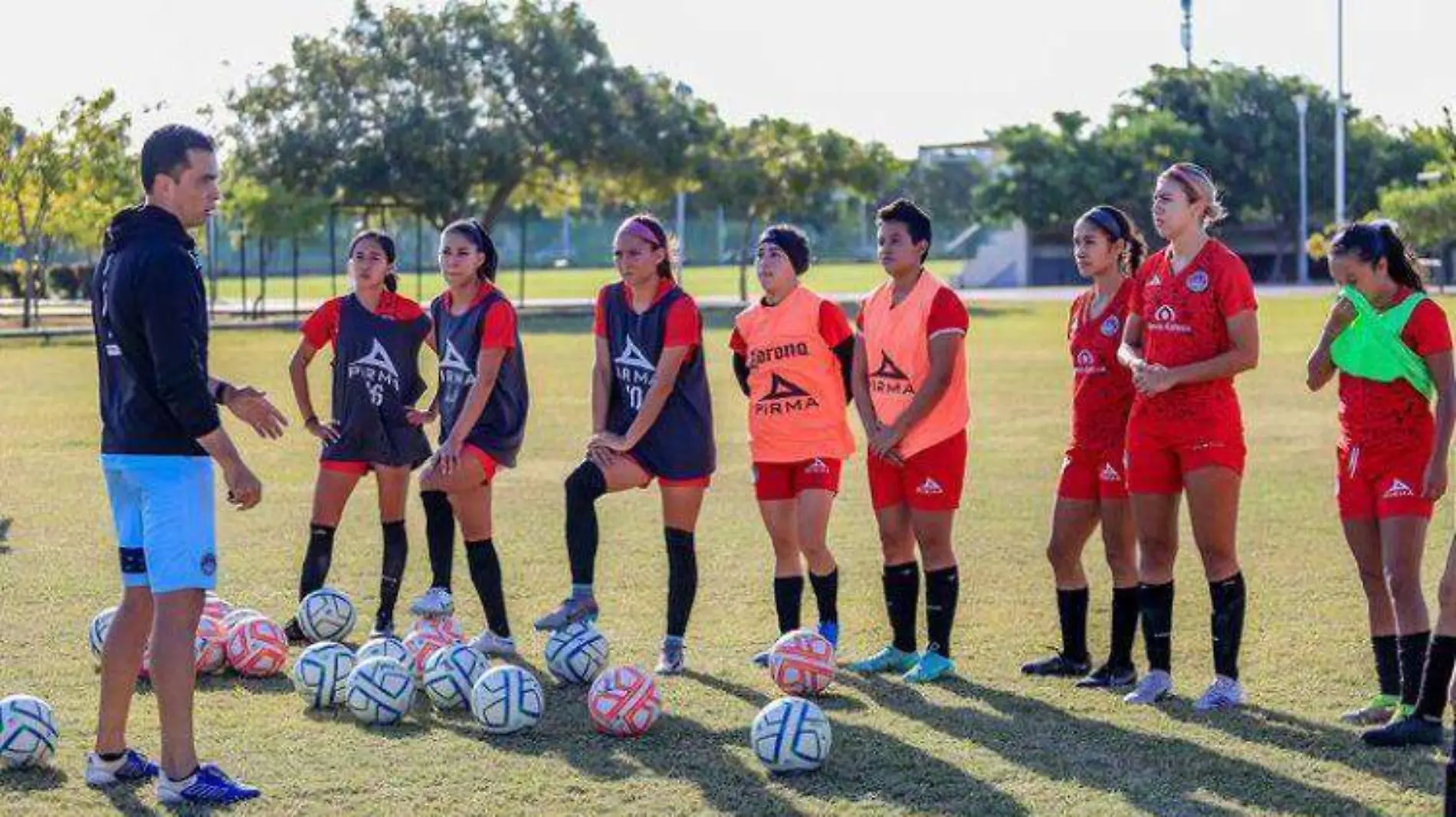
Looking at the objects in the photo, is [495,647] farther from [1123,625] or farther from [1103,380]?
[1103,380]

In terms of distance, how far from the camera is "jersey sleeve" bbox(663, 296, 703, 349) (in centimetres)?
909

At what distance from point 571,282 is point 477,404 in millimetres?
76869

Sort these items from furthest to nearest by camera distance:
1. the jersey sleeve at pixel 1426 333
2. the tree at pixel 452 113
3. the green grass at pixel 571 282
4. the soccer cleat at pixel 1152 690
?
the green grass at pixel 571 282 < the tree at pixel 452 113 < the soccer cleat at pixel 1152 690 < the jersey sleeve at pixel 1426 333

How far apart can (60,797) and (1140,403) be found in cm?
444

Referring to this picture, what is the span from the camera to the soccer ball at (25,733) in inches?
284

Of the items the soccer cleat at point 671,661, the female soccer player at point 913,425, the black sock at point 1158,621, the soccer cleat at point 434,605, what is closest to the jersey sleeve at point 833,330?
the female soccer player at point 913,425

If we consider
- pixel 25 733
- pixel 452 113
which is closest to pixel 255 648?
pixel 25 733

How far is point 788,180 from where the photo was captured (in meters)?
64.6

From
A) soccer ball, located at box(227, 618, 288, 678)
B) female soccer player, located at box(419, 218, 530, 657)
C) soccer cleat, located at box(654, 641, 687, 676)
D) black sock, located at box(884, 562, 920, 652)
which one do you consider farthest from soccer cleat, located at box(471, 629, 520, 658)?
black sock, located at box(884, 562, 920, 652)

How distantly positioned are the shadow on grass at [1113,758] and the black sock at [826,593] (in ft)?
2.77

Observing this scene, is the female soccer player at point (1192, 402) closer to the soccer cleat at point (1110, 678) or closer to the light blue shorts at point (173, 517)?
the soccer cleat at point (1110, 678)

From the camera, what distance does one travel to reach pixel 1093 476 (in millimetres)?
8719

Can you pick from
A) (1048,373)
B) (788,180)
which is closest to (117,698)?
(1048,373)

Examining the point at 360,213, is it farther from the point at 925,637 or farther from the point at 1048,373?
the point at 925,637
